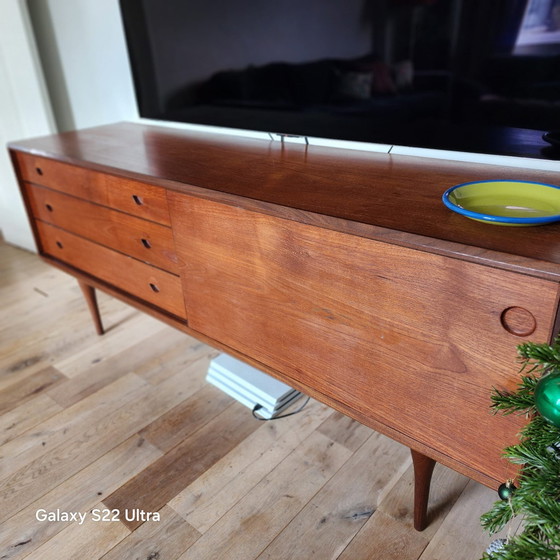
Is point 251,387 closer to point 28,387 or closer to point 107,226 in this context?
point 107,226

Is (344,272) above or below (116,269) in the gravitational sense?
above

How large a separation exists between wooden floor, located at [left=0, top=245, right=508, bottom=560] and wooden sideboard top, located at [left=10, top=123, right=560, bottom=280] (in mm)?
687

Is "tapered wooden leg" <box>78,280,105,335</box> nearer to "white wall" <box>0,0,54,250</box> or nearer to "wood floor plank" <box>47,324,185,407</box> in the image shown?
"wood floor plank" <box>47,324,185,407</box>

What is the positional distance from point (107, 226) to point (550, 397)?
3.85 ft

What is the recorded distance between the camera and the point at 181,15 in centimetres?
143

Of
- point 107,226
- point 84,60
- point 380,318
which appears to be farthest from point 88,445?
point 84,60

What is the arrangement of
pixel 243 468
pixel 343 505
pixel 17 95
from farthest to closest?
pixel 17 95 → pixel 243 468 → pixel 343 505

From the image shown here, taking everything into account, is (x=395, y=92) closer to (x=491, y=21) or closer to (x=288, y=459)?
(x=491, y=21)

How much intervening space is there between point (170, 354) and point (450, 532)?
1.02m

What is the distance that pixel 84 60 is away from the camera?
6.54ft

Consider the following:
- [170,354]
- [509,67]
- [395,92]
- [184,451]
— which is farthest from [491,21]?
[170,354]

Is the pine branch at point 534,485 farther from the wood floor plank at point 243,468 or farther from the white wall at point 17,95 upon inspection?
the white wall at point 17,95

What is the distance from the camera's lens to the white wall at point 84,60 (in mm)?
1816

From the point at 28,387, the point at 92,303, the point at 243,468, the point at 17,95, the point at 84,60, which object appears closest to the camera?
the point at 243,468
